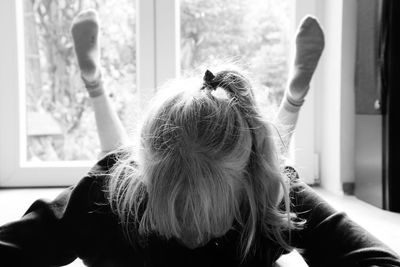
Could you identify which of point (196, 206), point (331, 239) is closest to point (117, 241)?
point (196, 206)

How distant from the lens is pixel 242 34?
58.1 inches

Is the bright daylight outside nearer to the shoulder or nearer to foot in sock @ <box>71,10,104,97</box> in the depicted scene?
foot in sock @ <box>71,10,104,97</box>

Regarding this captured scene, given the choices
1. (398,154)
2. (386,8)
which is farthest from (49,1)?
(398,154)

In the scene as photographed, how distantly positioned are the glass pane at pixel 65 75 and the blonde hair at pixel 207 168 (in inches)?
31.6

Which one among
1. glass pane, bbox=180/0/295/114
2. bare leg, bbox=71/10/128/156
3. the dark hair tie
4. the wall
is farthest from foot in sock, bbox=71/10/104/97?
the wall

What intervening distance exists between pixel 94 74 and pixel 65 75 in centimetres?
43

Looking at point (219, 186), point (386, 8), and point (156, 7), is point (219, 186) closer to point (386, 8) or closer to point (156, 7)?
point (386, 8)

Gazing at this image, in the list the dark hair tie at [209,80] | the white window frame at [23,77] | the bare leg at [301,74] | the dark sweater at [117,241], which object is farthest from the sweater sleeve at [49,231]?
the white window frame at [23,77]

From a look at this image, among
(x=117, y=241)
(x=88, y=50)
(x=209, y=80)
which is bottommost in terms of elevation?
(x=117, y=241)

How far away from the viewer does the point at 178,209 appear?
627 mm

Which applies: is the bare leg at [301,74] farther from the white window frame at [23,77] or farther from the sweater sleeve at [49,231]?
the sweater sleeve at [49,231]

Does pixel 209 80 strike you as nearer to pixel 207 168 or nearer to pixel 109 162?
pixel 207 168

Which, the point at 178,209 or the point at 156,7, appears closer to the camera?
the point at 178,209

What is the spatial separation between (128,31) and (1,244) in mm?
933
